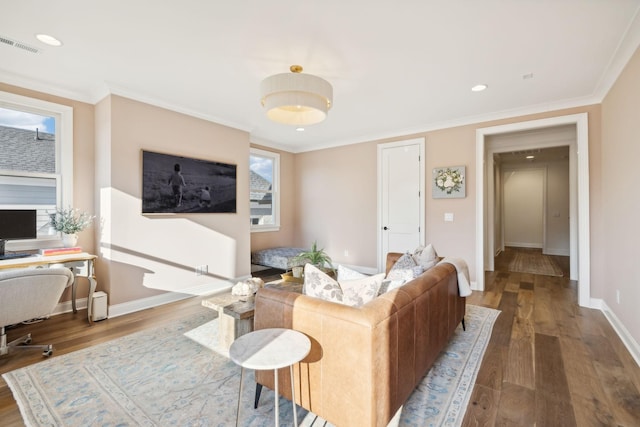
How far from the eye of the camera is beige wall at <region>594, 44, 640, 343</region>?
93.9 inches

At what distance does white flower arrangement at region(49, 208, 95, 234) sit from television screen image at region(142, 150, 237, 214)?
62 centimetres

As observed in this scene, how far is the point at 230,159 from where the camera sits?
4.53 meters

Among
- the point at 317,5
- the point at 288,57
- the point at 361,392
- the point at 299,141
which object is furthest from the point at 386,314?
the point at 299,141

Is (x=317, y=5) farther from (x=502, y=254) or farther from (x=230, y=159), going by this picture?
(x=502, y=254)

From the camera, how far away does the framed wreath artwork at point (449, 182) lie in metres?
4.38

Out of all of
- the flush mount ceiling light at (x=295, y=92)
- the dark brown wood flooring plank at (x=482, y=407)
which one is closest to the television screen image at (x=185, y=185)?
the flush mount ceiling light at (x=295, y=92)

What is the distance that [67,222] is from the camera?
3.14 m

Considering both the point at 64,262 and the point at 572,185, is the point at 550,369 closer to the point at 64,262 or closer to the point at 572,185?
the point at 572,185

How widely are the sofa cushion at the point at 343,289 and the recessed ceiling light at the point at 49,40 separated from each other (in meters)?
2.83

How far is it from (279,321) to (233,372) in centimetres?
88

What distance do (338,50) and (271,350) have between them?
7.74 ft

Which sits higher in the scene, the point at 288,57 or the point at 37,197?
the point at 288,57

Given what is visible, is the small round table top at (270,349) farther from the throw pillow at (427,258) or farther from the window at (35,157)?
the window at (35,157)

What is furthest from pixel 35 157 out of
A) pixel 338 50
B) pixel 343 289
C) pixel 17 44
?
pixel 343 289
